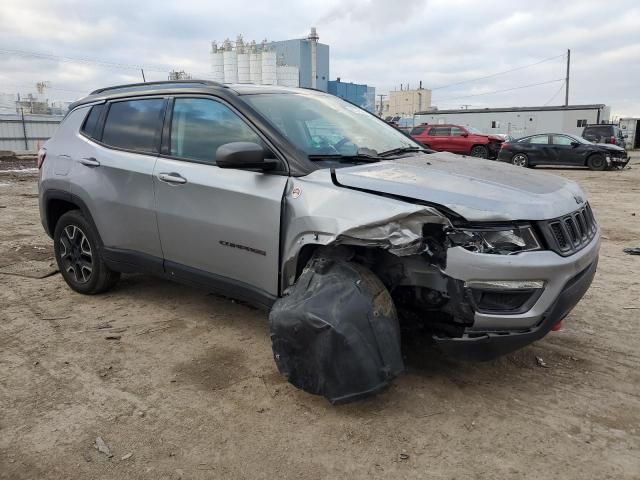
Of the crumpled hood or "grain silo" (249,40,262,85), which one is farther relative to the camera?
"grain silo" (249,40,262,85)

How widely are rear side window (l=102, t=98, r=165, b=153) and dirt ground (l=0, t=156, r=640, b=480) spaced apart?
1.38 metres

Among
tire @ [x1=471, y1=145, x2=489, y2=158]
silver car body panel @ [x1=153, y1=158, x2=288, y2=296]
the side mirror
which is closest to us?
the side mirror

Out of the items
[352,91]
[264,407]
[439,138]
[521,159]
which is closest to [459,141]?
[439,138]

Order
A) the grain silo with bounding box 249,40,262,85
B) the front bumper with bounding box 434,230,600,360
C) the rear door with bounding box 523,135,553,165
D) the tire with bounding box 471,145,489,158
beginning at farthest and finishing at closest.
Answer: the grain silo with bounding box 249,40,262,85
the tire with bounding box 471,145,489,158
the rear door with bounding box 523,135,553,165
the front bumper with bounding box 434,230,600,360

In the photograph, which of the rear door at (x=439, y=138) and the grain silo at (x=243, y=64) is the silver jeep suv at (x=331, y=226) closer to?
the rear door at (x=439, y=138)

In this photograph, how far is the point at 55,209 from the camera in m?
4.81

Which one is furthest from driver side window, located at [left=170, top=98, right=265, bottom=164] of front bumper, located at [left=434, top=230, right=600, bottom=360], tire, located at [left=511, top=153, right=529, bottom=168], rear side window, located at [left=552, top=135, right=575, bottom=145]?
rear side window, located at [left=552, top=135, right=575, bottom=145]

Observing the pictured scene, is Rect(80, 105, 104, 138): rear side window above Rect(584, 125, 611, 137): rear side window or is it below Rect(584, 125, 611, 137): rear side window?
below

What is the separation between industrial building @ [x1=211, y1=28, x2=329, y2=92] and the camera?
37.4m

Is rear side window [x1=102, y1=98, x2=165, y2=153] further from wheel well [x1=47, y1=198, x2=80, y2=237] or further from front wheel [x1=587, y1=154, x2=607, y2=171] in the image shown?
front wheel [x1=587, y1=154, x2=607, y2=171]

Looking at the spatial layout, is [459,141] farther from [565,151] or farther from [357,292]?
[357,292]

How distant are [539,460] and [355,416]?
0.93 meters

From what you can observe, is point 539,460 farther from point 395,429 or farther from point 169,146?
point 169,146

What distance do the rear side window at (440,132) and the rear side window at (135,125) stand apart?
62.3ft
